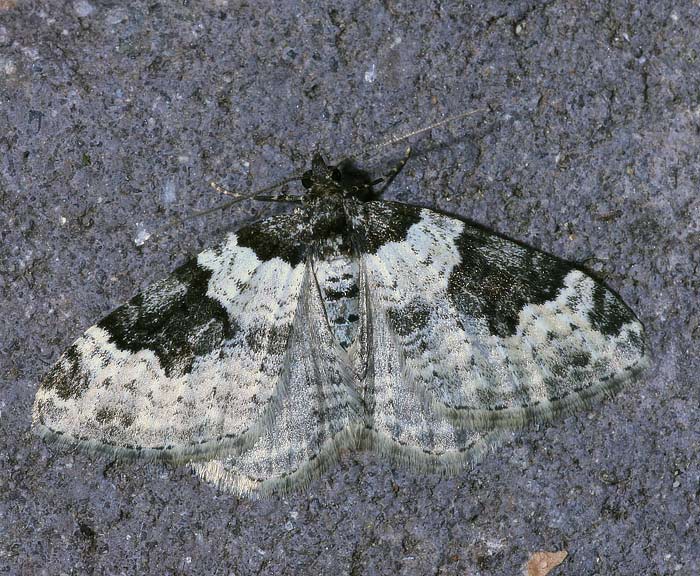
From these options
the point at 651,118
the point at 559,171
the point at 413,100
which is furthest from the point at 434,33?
the point at 651,118

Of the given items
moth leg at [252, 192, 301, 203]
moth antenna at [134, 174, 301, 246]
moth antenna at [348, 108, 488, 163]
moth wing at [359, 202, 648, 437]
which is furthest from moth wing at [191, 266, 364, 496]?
moth antenna at [348, 108, 488, 163]

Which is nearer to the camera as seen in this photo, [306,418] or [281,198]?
[306,418]

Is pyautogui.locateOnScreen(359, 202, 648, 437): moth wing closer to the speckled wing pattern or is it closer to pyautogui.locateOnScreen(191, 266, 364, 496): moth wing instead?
the speckled wing pattern

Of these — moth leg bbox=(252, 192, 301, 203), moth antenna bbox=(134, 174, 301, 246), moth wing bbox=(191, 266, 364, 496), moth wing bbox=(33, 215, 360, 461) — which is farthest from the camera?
moth antenna bbox=(134, 174, 301, 246)

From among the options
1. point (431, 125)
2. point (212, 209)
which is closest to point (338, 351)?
point (212, 209)

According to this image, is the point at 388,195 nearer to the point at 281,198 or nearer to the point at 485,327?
the point at 281,198

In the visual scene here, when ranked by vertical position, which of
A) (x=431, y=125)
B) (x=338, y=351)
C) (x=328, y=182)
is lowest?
(x=338, y=351)
